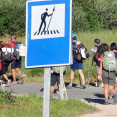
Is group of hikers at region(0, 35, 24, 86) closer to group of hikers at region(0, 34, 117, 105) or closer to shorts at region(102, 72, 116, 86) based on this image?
group of hikers at region(0, 34, 117, 105)

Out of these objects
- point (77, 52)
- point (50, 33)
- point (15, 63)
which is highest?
point (50, 33)

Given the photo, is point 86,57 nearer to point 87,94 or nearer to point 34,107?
point 87,94

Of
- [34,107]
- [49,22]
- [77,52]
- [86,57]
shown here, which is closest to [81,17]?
[86,57]

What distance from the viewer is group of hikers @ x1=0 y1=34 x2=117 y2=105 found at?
12.1 metres

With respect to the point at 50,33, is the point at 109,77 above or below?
below

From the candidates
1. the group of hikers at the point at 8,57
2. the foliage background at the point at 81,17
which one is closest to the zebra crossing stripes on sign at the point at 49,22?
the group of hikers at the point at 8,57

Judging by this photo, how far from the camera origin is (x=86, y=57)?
15812 mm

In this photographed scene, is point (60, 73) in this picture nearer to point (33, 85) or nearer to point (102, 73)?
point (102, 73)

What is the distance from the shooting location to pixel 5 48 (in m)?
17.0

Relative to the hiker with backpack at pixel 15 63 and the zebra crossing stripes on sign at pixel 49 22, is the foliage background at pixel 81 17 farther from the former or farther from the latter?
the zebra crossing stripes on sign at pixel 49 22

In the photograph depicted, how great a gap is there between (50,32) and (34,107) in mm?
6184

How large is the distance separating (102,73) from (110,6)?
32.6m

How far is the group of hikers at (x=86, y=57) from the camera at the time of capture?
12148 millimetres

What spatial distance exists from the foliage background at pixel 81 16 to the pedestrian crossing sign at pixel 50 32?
114 ft
